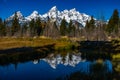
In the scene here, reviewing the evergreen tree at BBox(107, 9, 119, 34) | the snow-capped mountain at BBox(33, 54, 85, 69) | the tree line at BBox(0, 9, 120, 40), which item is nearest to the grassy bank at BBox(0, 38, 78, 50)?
the snow-capped mountain at BBox(33, 54, 85, 69)

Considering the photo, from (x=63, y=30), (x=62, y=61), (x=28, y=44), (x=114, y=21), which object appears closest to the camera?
(x=62, y=61)

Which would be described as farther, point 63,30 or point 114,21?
point 63,30

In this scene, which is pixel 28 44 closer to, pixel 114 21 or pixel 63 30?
pixel 114 21

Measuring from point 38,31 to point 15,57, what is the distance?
5117 inches

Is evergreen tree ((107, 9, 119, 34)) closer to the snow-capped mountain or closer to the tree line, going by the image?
the tree line

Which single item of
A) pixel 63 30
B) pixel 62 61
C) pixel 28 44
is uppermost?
pixel 63 30

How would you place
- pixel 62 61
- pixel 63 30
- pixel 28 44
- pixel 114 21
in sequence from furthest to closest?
pixel 63 30 → pixel 114 21 → pixel 28 44 → pixel 62 61

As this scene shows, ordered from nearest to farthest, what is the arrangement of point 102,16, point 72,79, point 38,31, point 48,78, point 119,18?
point 72,79
point 48,78
point 119,18
point 102,16
point 38,31

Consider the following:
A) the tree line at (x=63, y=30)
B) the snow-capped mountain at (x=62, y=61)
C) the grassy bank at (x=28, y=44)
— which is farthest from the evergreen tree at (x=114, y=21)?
the snow-capped mountain at (x=62, y=61)

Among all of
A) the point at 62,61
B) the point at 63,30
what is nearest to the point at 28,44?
the point at 62,61

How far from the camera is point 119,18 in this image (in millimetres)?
161000

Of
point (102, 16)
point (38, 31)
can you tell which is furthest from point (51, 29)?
point (102, 16)

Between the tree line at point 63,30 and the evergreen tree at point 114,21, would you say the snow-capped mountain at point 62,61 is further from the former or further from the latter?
the evergreen tree at point 114,21

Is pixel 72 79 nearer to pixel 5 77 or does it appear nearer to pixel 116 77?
pixel 116 77
